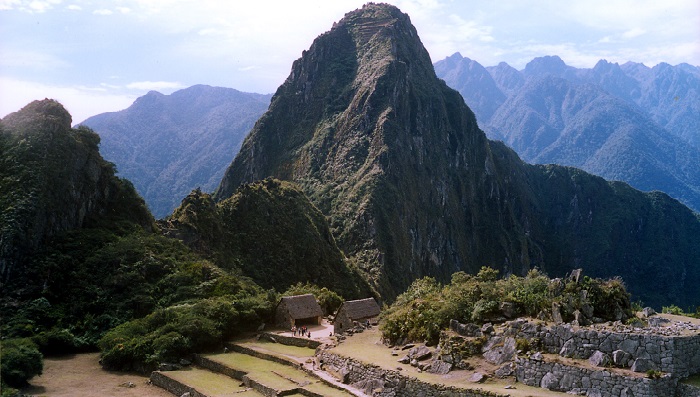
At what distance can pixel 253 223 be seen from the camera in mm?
62250

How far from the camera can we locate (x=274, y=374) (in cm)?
2589

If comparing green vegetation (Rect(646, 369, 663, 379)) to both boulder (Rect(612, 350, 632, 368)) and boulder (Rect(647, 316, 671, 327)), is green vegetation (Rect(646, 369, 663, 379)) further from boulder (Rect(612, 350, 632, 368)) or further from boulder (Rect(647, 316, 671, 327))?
boulder (Rect(647, 316, 671, 327))

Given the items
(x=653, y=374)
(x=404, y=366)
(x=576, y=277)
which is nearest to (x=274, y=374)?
(x=404, y=366)

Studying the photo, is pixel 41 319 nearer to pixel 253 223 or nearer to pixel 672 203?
pixel 253 223

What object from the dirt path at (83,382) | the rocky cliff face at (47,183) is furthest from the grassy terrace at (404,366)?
the rocky cliff face at (47,183)

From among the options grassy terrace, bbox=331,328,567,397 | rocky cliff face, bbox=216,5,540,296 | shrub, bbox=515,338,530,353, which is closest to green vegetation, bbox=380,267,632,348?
grassy terrace, bbox=331,328,567,397

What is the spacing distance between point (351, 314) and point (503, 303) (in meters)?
12.0

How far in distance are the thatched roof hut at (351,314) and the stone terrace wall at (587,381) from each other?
14.5 meters

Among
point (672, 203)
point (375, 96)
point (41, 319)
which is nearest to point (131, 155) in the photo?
point (375, 96)

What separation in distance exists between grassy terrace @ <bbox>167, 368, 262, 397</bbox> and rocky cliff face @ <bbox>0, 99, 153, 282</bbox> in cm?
1596

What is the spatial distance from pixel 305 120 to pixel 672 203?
361 feet

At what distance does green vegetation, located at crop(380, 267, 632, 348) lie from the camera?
2039cm

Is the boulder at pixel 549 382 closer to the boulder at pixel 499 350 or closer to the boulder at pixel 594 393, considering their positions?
the boulder at pixel 594 393

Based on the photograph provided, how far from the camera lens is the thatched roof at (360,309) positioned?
32812 millimetres
